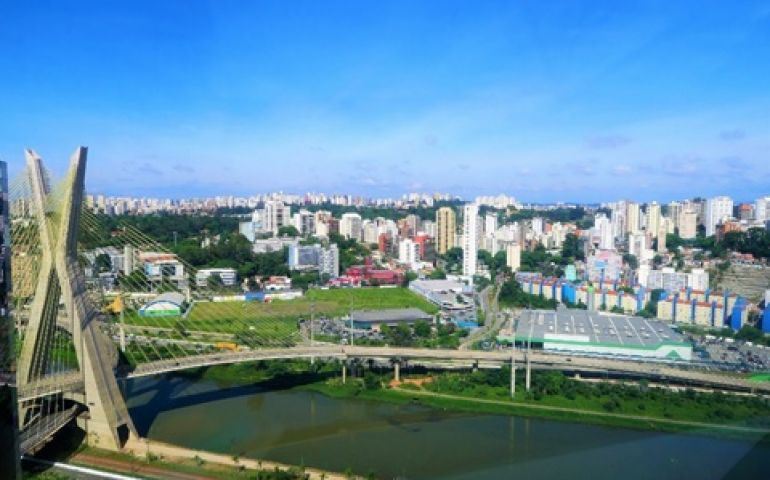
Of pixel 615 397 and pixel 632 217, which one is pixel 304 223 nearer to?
pixel 632 217

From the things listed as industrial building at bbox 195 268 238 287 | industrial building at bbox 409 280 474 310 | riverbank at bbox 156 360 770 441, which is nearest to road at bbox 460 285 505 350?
industrial building at bbox 409 280 474 310

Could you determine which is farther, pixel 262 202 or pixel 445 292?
pixel 262 202

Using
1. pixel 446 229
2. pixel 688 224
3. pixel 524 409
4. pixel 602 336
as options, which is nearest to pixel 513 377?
pixel 524 409

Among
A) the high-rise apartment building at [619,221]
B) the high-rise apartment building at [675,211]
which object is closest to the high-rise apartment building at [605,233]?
the high-rise apartment building at [619,221]

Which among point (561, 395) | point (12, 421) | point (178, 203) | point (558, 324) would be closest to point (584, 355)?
point (558, 324)

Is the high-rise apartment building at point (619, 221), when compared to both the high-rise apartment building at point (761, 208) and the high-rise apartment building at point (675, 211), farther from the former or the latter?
the high-rise apartment building at point (761, 208)

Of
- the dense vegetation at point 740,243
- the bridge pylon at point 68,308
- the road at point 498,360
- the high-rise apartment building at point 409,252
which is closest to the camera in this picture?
the bridge pylon at point 68,308

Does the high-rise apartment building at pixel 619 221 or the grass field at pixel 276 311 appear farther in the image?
the high-rise apartment building at pixel 619 221
